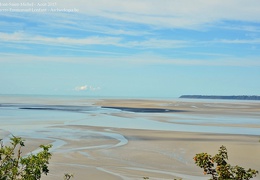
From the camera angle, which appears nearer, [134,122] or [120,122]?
[120,122]

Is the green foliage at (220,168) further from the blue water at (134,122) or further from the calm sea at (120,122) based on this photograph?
the blue water at (134,122)

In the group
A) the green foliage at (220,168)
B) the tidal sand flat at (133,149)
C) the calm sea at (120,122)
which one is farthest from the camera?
the calm sea at (120,122)

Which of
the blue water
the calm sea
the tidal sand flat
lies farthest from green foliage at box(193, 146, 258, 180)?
the blue water

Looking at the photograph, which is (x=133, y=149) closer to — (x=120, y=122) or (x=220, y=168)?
(x=220, y=168)

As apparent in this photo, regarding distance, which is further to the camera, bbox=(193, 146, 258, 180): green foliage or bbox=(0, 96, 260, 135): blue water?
bbox=(0, 96, 260, 135): blue water

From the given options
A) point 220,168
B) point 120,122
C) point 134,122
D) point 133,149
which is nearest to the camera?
point 220,168

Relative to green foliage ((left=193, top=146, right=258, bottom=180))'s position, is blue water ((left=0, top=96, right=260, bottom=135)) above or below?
above

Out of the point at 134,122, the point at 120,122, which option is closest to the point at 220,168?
the point at 120,122

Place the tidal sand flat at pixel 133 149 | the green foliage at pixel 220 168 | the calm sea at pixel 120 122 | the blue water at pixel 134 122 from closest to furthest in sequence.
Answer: the green foliage at pixel 220 168, the tidal sand flat at pixel 133 149, the calm sea at pixel 120 122, the blue water at pixel 134 122

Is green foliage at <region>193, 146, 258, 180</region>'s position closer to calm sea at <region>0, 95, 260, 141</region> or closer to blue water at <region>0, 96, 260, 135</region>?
calm sea at <region>0, 95, 260, 141</region>

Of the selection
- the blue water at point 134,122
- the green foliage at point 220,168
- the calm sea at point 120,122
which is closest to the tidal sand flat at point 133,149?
the calm sea at point 120,122

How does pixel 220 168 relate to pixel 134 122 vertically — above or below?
below

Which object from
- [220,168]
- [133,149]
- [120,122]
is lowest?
[220,168]

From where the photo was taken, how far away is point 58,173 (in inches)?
566
